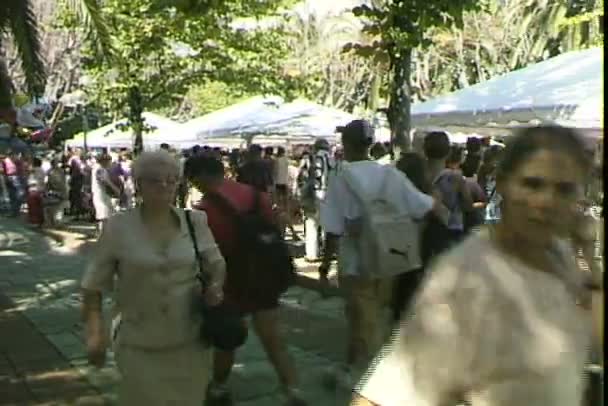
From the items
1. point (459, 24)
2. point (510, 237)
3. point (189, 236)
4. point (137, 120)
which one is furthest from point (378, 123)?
point (510, 237)

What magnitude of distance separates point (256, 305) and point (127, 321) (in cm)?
159

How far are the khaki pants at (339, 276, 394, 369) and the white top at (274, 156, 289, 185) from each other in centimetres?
940

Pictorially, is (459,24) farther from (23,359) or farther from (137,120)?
(137,120)

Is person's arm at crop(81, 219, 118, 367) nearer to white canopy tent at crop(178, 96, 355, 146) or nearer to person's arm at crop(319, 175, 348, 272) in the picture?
person's arm at crop(319, 175, 348, 272)

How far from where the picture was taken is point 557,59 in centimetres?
1230

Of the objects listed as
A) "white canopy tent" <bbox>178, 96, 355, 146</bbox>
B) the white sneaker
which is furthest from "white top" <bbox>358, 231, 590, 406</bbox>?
"white canopy tent" <bbox>178, 96, 355, 146</bbox>

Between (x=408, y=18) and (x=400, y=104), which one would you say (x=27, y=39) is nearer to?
(x=400, y=104)

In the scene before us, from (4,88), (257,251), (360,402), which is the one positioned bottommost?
(257,251)

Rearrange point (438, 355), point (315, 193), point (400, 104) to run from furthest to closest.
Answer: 1. point (315, 193)
2. point (400, 104)
3. point (438, 355)

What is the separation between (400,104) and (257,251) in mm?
4343

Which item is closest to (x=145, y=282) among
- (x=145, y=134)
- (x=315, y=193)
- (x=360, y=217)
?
(x=360, y=217)

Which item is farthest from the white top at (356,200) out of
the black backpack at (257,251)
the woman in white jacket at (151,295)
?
the woman in white jacket at (151,295)

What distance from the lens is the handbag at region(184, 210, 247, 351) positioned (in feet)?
12.3

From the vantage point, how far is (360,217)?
5281 millimetres
